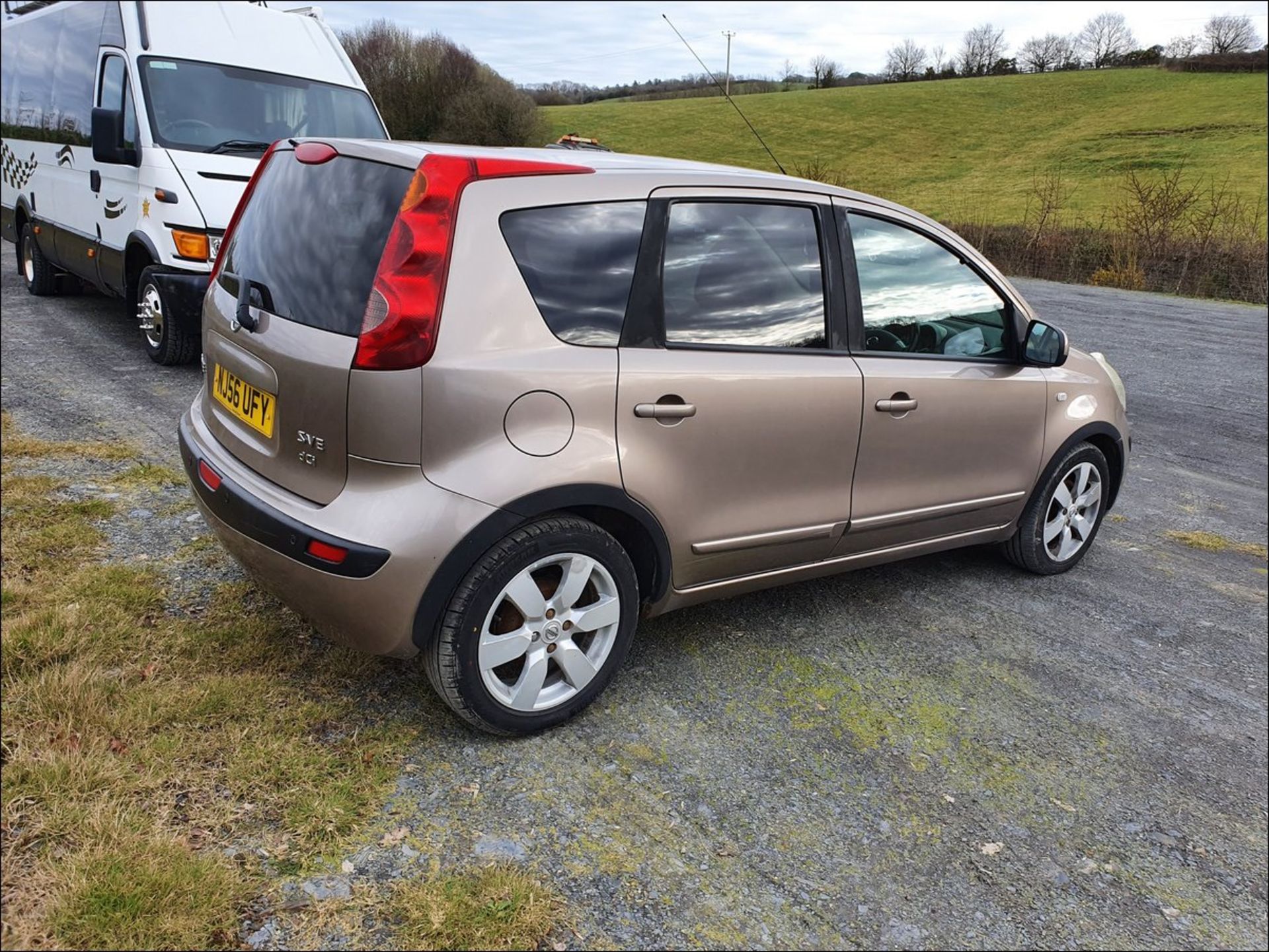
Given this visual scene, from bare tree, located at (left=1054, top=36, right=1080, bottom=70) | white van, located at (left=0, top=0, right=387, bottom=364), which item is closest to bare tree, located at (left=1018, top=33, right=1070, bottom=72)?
bare tree, located at (left=1054, top=36, right=1080, bottom=70)

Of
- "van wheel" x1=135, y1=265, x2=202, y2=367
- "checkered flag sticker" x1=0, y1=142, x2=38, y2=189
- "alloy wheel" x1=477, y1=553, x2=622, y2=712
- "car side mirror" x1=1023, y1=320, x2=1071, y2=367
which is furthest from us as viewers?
"checkered flag sticker" x1=0, y1=142, x2=38, y2=189

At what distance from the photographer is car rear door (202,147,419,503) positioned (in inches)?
105

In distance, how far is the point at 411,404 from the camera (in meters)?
2.58

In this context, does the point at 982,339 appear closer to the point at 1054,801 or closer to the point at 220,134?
the point at 1054,801

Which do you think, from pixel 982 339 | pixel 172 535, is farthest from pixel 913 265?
pixel 172 535

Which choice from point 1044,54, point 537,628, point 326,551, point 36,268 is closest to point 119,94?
point 36,268

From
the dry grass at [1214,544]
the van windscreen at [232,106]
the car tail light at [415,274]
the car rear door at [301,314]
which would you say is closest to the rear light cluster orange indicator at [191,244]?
the van windscreen at [232,106]

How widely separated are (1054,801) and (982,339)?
1988 mm

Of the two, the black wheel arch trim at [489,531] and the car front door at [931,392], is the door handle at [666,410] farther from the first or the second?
the car front door at [931,392]

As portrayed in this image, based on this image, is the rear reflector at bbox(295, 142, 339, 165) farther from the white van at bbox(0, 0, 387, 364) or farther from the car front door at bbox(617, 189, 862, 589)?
the white van at bbox(0, 0, 387, 364)

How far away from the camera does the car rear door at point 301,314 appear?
268 centimetres

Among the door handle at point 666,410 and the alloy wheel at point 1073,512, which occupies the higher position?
the door handle at point 666,410

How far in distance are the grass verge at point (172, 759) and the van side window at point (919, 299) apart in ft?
7.36

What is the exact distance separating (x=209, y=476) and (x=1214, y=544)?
5.45m
